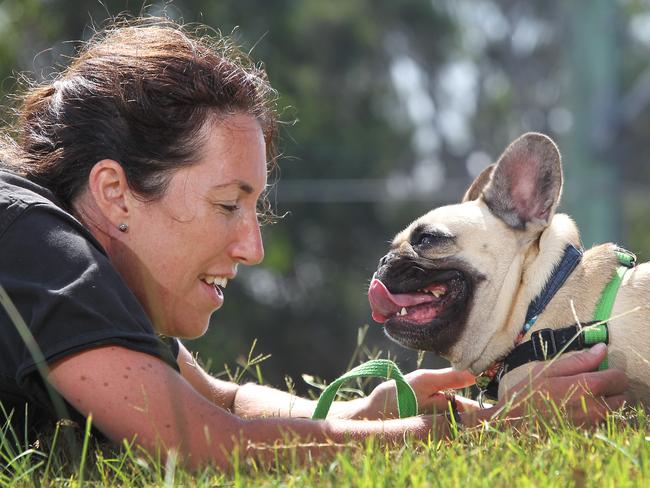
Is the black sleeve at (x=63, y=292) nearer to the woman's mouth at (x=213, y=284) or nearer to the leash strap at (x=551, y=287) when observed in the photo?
the woman's mouth at (x=213, y=284)

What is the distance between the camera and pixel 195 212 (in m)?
3.95

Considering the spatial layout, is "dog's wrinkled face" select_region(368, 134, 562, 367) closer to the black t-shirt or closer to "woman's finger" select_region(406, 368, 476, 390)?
"woman's finger" select_region(406, 368, 476, 390)

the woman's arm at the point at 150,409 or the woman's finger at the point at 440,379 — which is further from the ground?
the woman's arm at the point at 150,409

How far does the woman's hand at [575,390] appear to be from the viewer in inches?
145

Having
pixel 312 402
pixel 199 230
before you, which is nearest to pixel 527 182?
pixel 312 402

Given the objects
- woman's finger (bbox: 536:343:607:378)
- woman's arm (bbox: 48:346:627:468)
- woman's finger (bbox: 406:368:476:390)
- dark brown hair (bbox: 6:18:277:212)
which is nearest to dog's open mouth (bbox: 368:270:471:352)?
woman's finger (bbox: 406:368:476:390)

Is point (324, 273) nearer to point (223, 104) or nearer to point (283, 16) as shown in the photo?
point (283, 16)

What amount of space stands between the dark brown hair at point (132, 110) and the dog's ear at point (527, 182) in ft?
3.73

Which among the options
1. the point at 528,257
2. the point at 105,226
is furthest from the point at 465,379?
the point at 105,226

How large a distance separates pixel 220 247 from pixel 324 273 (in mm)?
22072

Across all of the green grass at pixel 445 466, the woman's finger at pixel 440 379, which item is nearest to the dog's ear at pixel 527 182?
the woman's finger at pixel 440 379

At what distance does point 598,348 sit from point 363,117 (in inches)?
1011

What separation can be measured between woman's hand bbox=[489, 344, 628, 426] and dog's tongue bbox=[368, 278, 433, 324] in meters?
0.85

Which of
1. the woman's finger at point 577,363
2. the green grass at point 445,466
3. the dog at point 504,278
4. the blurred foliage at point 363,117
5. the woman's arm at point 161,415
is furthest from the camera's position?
the blurred foliage at point 363,117
